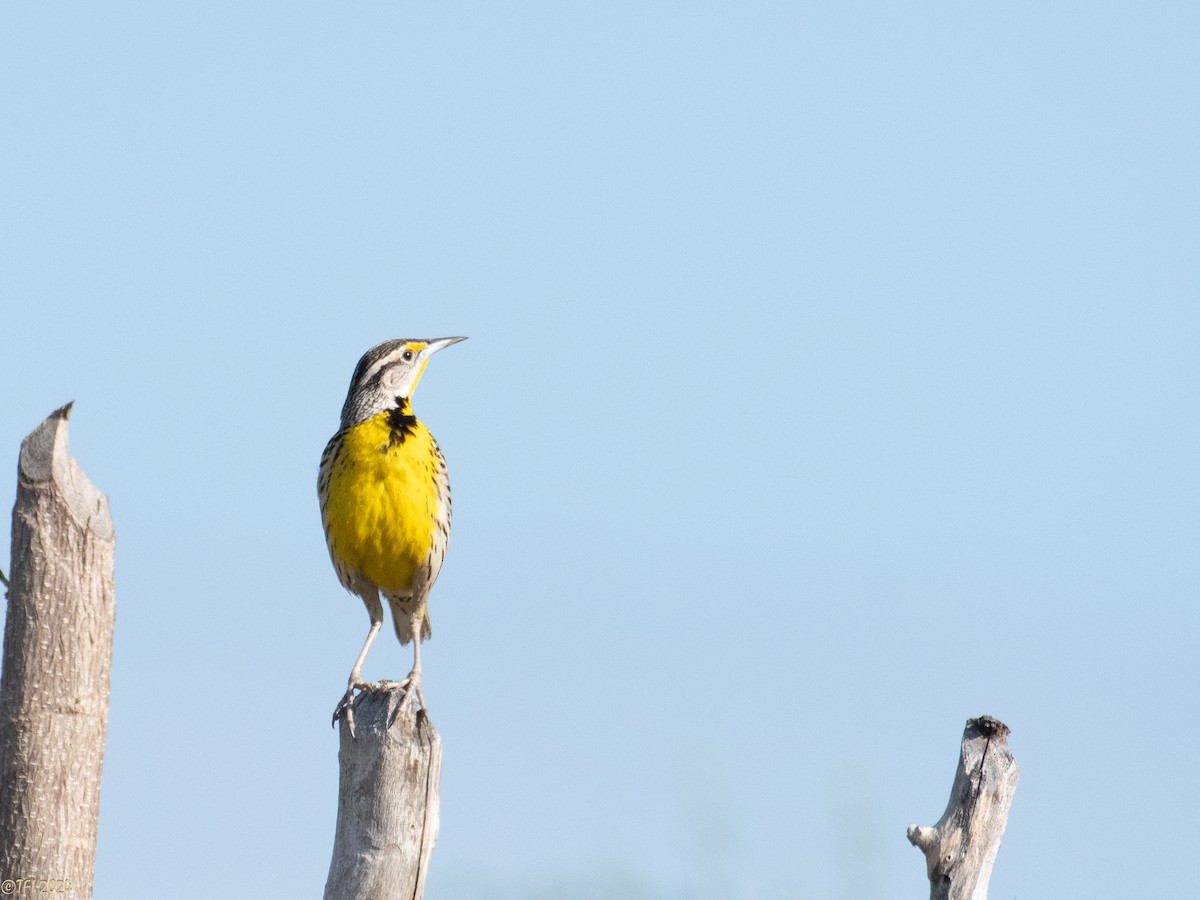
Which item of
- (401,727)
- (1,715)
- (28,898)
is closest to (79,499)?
(1,715)

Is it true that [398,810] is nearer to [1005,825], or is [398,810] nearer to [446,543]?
[1005,825]

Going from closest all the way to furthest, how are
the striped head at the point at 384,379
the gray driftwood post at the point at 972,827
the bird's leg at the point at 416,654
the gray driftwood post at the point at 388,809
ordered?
1. the gray driftwood post at the point at 388,809
2. the gray driftwood post at the point at 972,827
3. the bird's leg at the point at 416,654
4. the striped head at the point at 384,379

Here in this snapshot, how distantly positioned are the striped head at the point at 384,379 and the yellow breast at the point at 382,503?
24 cm

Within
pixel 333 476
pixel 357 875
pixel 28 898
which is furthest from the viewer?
pixel 333 476

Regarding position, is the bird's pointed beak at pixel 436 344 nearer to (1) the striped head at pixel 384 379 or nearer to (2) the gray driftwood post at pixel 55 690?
(1) the striped head at pixel 384 379

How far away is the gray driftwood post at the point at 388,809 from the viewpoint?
20.3 feet

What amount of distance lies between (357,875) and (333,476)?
117 inches

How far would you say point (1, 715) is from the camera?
5.05m

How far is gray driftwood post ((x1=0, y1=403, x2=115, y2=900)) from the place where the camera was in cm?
501

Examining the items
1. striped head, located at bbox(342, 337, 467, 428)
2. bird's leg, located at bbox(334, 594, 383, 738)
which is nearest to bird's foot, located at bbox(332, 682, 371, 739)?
bird's leg, located at bbox(334, 594, 383, 738)

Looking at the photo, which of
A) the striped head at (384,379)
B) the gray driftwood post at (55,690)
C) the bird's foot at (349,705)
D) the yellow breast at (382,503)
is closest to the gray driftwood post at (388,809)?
the bird's foot at (349,705)

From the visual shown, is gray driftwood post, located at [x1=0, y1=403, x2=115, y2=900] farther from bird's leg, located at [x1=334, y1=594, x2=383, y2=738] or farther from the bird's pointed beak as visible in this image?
the bird's pointed beak

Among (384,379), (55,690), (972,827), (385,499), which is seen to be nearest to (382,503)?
(385,499)

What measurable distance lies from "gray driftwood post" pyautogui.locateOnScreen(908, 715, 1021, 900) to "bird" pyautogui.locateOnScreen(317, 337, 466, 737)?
2.81m
